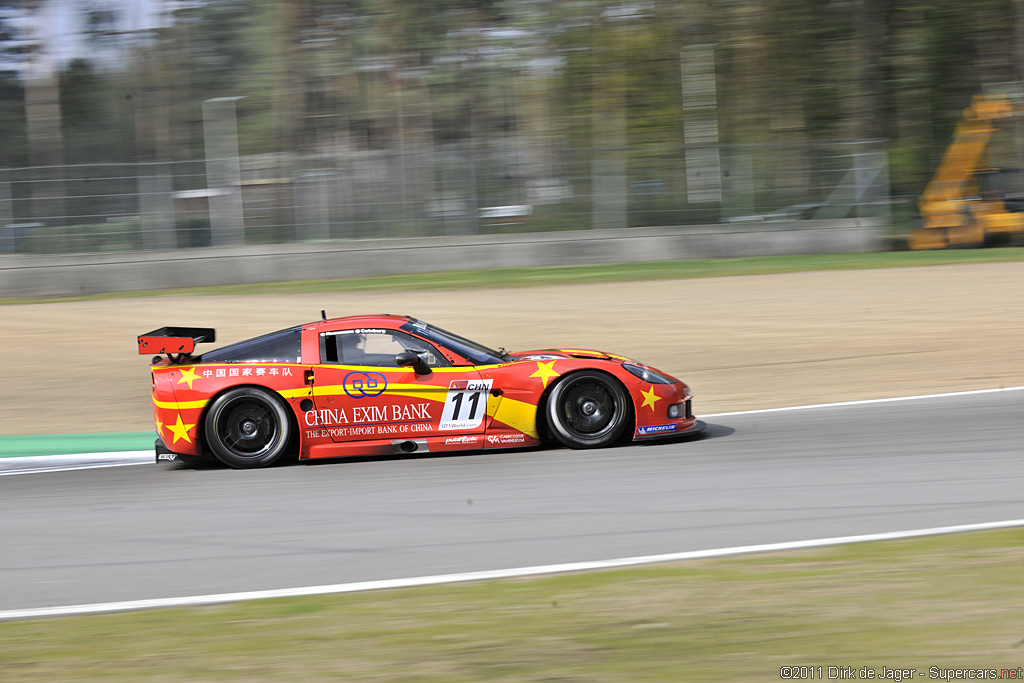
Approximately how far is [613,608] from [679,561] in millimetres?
779

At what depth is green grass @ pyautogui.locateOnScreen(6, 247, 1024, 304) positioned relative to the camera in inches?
775

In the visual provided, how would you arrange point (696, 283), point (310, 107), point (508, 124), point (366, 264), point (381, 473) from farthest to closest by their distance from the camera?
point (508, 124) → point (310, 107) → point (366, 264) → point (696, 283) → point (381, 473)

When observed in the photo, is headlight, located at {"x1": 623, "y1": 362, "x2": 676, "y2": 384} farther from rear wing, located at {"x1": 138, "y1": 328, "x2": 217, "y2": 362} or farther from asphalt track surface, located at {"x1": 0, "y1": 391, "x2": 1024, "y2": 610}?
rear wing, located at {"x1": 138, "y1": 328, "x2": 217, "y2": 362}

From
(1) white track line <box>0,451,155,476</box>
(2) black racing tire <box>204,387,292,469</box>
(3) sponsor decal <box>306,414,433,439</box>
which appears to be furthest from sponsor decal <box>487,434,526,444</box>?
(1) white track line <box>0,451,155,476</box>

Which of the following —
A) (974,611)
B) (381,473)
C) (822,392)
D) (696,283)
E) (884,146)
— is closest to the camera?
(974,611)

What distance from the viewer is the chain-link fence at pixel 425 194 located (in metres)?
21.8

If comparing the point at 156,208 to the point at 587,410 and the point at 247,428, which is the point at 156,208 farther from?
the point at 587,410

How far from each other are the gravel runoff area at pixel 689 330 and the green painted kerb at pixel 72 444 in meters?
0.39

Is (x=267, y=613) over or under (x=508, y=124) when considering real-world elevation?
under

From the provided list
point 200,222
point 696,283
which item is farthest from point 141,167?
point 696,283

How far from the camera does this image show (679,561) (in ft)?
17.3

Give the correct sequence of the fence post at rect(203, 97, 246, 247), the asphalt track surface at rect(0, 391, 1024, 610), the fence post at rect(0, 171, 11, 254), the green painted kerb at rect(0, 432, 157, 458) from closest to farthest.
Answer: the asphalt track surface at rect(0, 391, 1024, 610)
the green painted kerb at rect(0, 432, 157, 458)
the fence post at rect(0, 171, 11, 254)
the fence post at rect(203, 97, 246, 247)

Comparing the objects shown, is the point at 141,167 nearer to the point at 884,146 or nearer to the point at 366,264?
the point at 366,264

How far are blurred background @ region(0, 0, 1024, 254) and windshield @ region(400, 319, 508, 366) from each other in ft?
46.1
